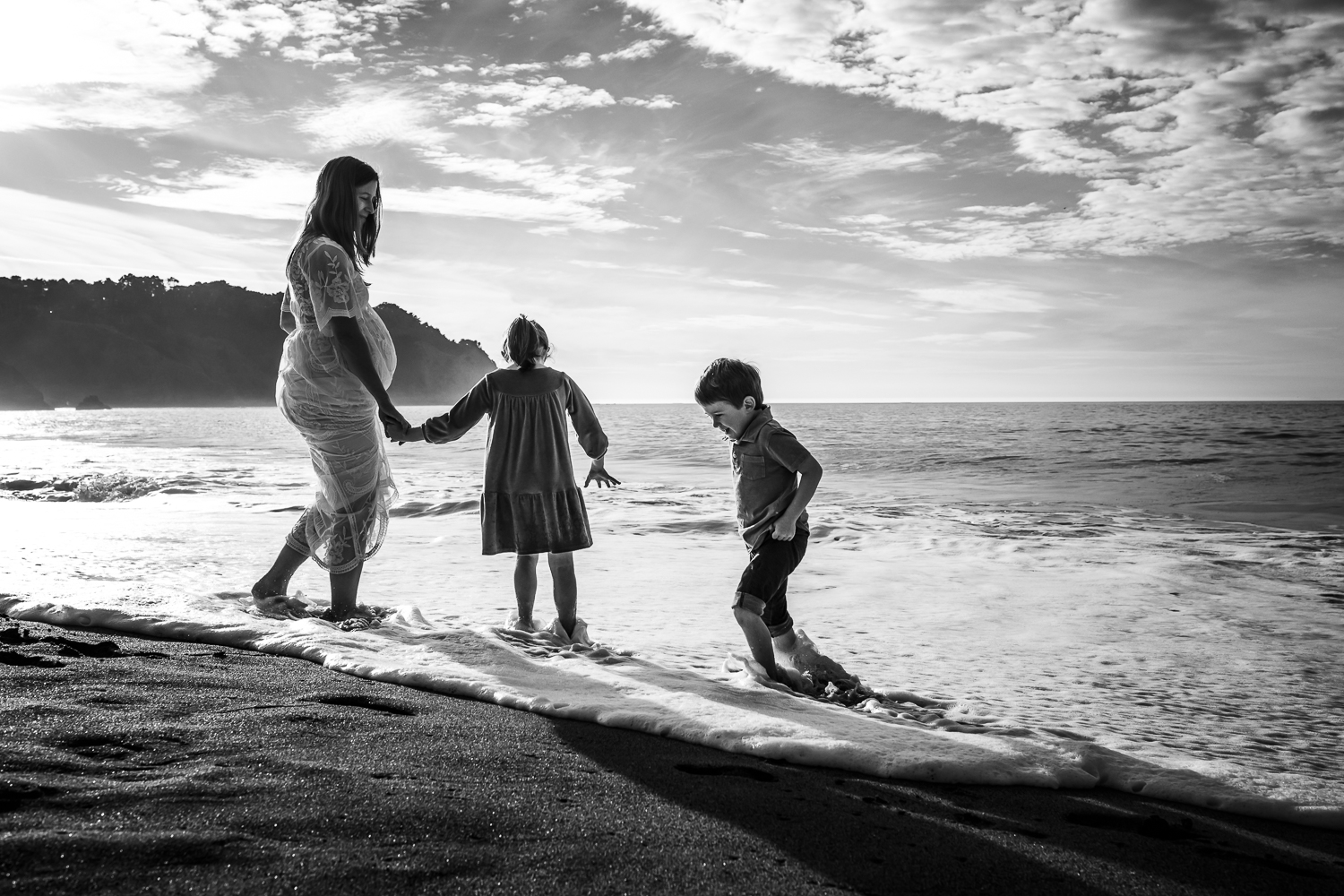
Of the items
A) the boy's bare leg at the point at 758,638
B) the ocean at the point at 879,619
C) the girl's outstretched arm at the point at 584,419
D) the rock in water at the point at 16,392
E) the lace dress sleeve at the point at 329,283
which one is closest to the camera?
the ocean at the point at 879,619

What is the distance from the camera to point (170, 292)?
137 meters

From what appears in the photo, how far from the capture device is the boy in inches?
127

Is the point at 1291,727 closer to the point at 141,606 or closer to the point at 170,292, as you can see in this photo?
the point at 141,606

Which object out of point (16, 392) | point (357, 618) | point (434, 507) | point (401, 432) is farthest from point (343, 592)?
point (16, 392)

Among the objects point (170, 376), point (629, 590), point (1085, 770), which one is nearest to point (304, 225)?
point (629, 590)

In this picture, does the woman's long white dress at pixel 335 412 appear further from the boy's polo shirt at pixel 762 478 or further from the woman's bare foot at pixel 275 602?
the boy's polo shirt at pixel 762 478

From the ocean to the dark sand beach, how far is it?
→ 9.3 inches

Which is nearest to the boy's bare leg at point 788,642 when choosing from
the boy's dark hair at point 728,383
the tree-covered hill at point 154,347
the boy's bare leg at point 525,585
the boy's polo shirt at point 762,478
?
the boy's polo shirt at point 762,478

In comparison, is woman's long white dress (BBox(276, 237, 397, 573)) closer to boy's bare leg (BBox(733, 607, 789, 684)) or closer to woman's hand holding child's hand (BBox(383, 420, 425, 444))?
woman's hand holding child's hand (BBox(383, 420, 425, 444))

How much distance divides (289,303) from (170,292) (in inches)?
6149

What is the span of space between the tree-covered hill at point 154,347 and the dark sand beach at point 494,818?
12091 cm

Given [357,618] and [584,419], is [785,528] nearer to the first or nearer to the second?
[584,419]

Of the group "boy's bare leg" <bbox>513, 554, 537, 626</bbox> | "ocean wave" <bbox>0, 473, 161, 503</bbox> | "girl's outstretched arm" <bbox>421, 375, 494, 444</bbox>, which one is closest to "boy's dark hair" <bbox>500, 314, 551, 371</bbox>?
"girl's outstretched arm" <bbox>421, 375, 494, 444</bbox>

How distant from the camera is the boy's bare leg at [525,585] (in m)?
3.90
